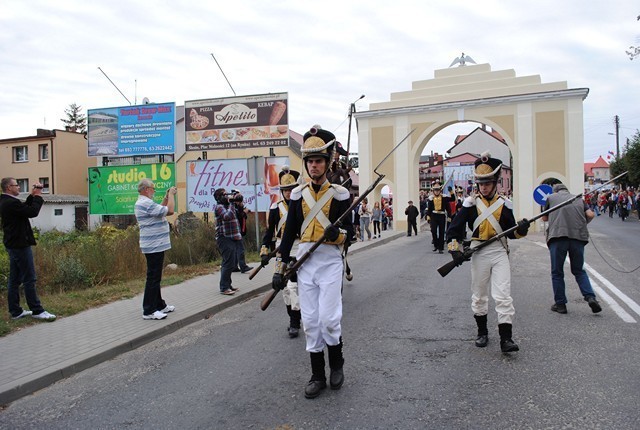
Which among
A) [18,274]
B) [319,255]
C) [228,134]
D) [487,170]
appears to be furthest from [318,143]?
[228,134]

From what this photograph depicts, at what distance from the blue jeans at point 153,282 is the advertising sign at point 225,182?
41.3ft

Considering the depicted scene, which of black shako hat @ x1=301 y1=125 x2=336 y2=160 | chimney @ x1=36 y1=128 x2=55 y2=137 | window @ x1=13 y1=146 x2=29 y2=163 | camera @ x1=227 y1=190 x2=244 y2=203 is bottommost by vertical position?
camera @ x1=227 y1=190 x2=244 y2=203

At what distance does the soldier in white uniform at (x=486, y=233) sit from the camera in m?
5.43

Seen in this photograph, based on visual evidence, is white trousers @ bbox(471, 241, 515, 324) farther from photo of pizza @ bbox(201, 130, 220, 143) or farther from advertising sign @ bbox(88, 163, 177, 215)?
photo of pizza @ bbox(201, 130, 220, 143)

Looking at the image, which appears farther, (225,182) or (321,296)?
(225,182)

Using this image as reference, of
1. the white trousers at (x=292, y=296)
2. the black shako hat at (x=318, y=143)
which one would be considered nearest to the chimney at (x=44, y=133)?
the white trousers at (x=292, y=296)

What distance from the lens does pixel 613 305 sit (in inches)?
289

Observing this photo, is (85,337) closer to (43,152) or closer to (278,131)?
(278,131)

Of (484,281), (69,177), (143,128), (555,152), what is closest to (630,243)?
(555,152)

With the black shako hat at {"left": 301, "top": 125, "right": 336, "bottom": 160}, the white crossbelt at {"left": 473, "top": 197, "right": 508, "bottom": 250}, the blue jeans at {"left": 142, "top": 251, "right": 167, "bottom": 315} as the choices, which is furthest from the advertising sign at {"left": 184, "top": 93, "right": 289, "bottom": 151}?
the black shako hat at {"left": 301, "top": 125, "right": 336, "bottom": 160}

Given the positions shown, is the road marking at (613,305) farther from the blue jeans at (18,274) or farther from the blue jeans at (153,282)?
the blue jeans at (18,274)

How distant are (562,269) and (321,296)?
4.37 meters

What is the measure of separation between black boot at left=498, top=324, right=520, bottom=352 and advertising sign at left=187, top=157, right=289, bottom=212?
14983 mm

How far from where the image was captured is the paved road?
386 cm
